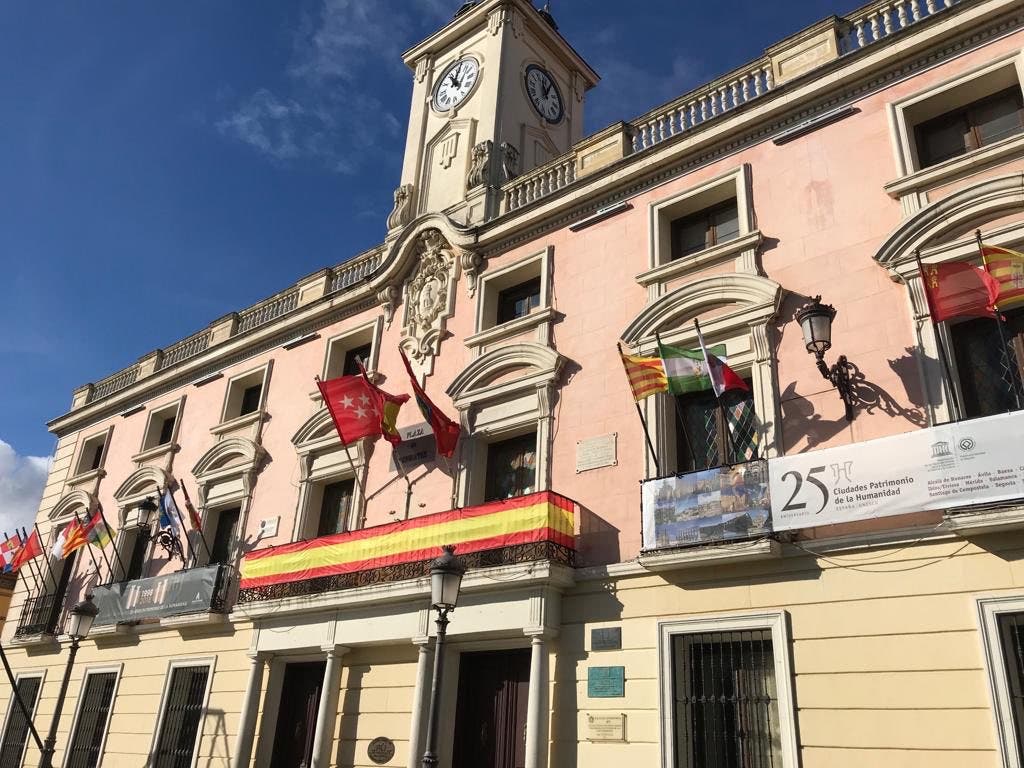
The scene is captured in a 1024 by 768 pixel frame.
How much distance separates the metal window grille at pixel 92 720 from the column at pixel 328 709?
6.24 meters

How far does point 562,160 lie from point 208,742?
39.1 feet

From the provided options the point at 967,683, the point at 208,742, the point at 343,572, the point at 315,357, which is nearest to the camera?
the point at 967,683

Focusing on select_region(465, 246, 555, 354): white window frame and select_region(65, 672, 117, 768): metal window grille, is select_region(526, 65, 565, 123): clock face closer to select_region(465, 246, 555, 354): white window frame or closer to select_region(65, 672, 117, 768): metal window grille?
select_region(465, 246, 555, 354): white window frame

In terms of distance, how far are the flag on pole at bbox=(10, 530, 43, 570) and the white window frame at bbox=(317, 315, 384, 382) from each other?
907 cm

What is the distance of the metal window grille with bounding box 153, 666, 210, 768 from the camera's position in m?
15.4

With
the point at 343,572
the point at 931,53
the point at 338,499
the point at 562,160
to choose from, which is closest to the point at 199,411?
the point at 338,499

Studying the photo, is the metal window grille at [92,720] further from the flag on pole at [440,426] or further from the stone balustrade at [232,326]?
the flag on pole at [440,426]

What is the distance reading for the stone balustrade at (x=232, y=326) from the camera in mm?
18859

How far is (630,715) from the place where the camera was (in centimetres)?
1046

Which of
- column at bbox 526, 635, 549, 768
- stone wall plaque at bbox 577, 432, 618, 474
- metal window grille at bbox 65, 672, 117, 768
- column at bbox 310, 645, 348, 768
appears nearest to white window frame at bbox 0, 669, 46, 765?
metal window grille at bbox 65, 672, 117, 768

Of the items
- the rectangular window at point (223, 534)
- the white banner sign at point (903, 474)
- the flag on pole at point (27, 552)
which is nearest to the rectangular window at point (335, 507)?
the rectangular window at point (223, 534)

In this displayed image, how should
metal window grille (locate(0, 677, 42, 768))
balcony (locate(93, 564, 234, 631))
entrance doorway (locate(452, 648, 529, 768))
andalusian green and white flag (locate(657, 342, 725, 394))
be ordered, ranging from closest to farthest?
1. andalusian green and white flag (locate(657, 342, 725, 394))
2. entrance doorway (locate(452, 648, 529, 768))
3. balcony (locate(93, 564, 234, 631))
4. metal window grille (locate(0, 677, 42, 768))

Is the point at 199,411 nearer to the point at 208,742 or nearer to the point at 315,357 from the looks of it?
the point at 315,357

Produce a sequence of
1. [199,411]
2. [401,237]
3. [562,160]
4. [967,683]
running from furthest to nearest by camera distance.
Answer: [199,411], [401,237], [562,160], [967,683]
